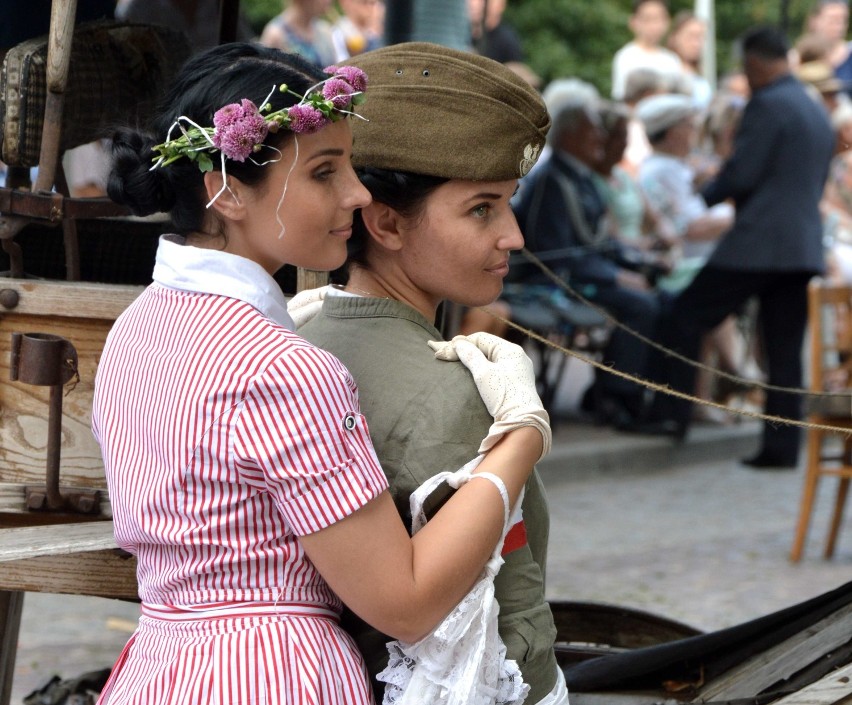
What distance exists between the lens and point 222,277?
156cm

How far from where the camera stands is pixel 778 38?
6.61 m

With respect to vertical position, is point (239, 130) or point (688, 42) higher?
point (688, 42)

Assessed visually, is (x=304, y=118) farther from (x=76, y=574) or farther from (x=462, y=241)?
(x=76, y=574)

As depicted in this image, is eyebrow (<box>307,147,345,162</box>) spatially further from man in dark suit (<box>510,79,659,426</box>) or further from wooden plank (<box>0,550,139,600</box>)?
man in dark suit (<box>510,79,659,426</box>)

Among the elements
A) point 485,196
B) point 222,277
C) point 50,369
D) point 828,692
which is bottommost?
point 828,692

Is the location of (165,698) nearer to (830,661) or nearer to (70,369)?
(70,369)

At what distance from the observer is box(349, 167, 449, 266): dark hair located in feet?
5.70

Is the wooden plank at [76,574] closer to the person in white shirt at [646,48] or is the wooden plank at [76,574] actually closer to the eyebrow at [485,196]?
the eyebrow at [485,196]

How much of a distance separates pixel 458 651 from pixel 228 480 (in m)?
0.35

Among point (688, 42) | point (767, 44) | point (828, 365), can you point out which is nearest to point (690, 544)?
point (828, 365)

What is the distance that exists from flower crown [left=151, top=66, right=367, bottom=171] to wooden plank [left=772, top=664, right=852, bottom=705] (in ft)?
3.13

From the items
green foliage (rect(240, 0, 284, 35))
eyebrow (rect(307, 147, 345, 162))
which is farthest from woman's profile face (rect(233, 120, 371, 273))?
green foliage (rect(240, 0, 284, 35))

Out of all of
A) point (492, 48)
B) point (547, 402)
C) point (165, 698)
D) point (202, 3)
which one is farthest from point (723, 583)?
point (492, 48)

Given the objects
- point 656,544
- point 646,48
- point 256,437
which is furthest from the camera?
point 646,48
